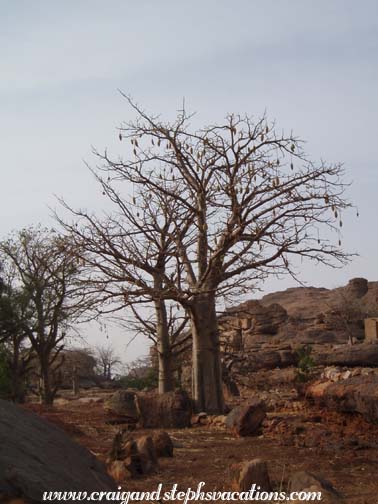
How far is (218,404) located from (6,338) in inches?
471

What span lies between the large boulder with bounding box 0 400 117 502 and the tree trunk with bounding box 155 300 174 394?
1208 centimetres

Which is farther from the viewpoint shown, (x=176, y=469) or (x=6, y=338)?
(x=6, y=338)

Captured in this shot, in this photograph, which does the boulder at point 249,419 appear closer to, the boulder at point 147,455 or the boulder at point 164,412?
the boulder at point 164,412

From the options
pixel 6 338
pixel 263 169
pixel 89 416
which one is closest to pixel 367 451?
pixel 263 169

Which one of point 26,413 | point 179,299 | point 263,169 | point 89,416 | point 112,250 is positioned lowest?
point 89,416

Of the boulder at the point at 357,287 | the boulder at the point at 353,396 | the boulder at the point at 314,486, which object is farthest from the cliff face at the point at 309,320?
the boulder at the point at 314,486

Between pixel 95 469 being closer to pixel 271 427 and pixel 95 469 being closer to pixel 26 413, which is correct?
pixel 26 413

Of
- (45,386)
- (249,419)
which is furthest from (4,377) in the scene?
(249,419)

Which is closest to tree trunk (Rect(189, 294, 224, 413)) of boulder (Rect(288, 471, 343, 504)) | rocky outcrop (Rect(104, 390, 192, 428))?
rocky outcrop (Rect(104, 390, 192, 428))

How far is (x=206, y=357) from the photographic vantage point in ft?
45.5

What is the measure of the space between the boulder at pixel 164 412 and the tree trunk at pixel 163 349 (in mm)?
3345

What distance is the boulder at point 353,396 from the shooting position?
9.67m

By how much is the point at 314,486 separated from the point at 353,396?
15.5 feet

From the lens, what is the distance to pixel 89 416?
15367mm
